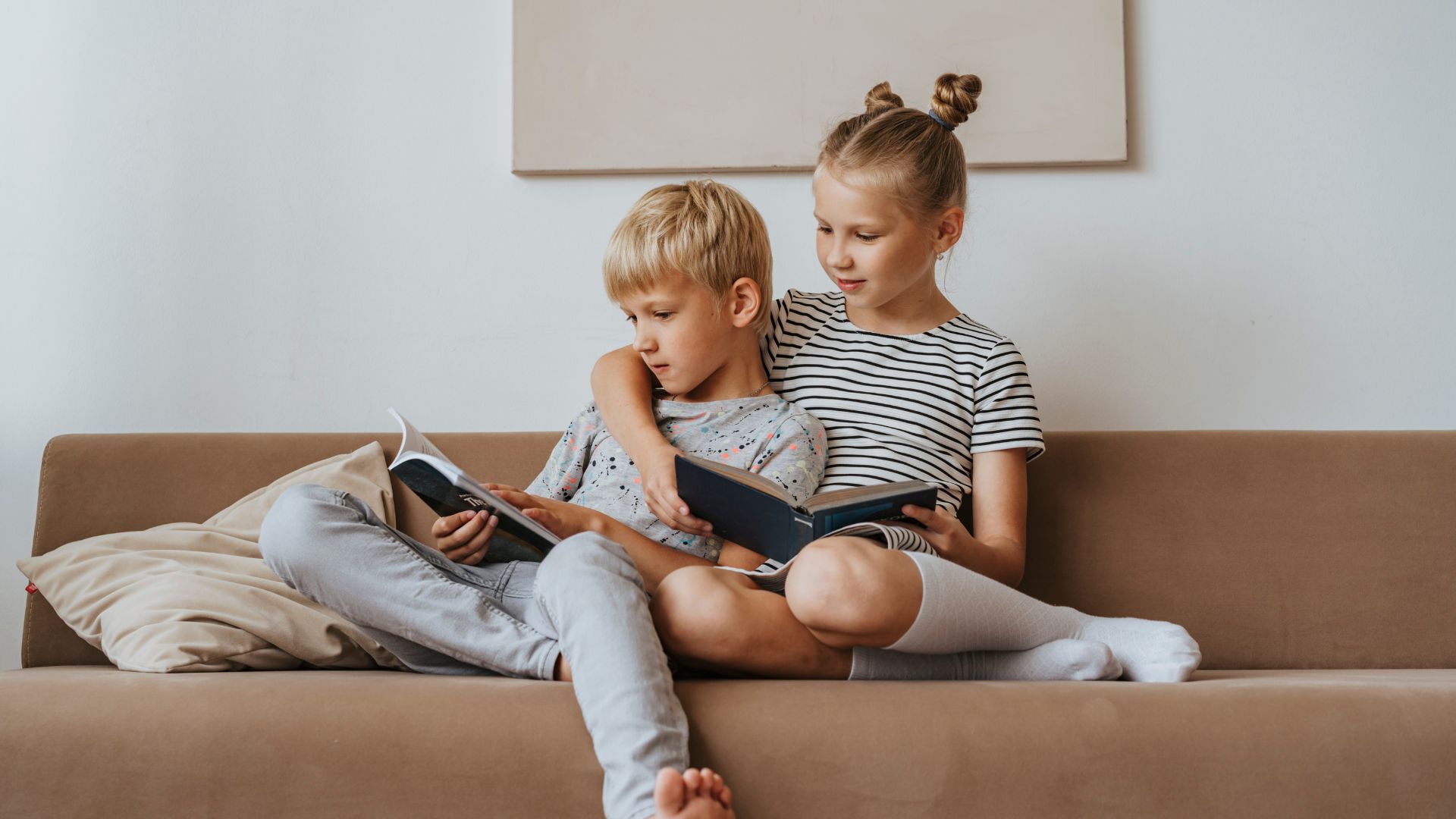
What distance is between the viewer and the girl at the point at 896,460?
1.04m

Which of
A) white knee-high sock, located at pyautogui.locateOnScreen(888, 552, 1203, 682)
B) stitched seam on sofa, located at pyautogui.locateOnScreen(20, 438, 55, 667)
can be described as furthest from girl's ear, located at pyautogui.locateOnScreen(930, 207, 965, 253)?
stitched seam on sofa, located at pyautogui.locateOnScreen(20, 438, 55, 667)

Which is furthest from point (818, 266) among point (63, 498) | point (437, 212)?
point (63, 498)

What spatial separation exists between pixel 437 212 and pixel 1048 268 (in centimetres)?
102

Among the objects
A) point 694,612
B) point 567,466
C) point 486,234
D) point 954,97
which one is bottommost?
point 694,612

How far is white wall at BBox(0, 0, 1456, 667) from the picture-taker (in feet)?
5.74

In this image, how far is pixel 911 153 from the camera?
1.38 metres

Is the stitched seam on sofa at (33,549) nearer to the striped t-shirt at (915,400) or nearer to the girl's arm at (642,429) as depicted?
the girl's arm at (642,429)

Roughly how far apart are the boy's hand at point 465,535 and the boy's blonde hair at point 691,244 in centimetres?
35

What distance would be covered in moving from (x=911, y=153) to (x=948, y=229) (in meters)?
0.11

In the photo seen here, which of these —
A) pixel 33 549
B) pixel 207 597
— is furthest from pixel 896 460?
pixel 33 549

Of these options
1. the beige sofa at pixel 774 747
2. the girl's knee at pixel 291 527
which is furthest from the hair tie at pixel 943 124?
the girl's knee at pixel 291 527

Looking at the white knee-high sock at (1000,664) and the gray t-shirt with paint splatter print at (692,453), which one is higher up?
the gray t-shirt with paint splatter print at (692,453)

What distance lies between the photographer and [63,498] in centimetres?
159

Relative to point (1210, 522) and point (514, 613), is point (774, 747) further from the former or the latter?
point (1210, 522)
